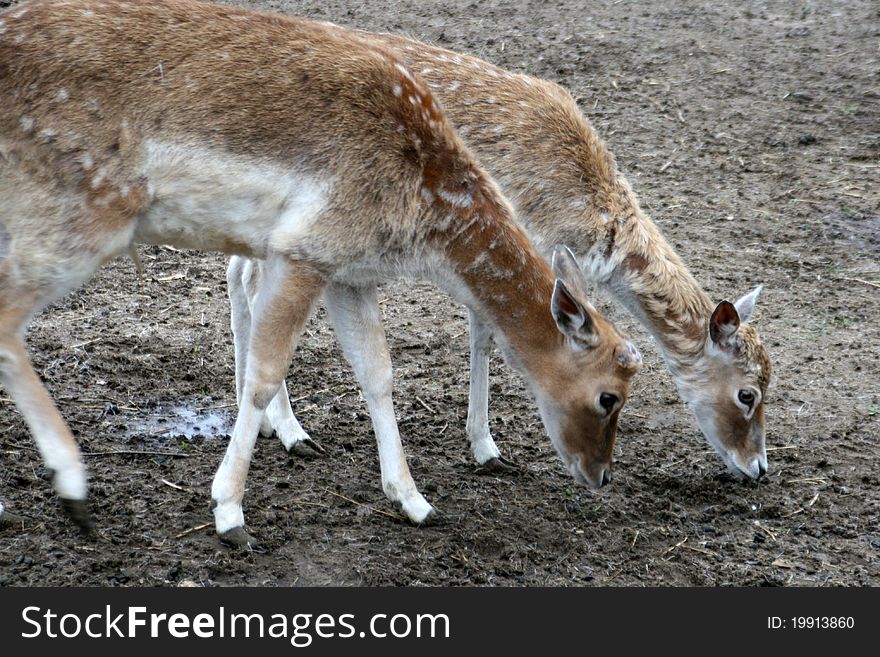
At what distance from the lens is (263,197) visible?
5.12 m

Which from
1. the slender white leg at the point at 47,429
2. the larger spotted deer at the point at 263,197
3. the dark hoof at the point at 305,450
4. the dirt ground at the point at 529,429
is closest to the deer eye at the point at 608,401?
the larger spotted deer at the point at 263,197

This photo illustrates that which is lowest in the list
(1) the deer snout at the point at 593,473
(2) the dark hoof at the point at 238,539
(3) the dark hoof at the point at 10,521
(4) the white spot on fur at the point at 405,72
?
(3) the dark hoof at the point at 10,521

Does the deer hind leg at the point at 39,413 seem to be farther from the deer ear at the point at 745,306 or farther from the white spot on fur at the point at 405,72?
the deer ear at the point at 745,306

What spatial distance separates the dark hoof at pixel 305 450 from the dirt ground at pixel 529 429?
0.18 feet

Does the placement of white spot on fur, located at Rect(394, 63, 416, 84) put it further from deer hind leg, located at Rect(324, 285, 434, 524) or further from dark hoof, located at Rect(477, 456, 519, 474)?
dark hoof, located at Rect(477, 456, 519, 474)

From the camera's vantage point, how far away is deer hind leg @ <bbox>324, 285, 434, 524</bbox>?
5.69 m

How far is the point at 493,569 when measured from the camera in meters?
5.38

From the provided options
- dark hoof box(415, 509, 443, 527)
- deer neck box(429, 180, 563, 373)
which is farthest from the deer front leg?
deer neck box(429, 180, 563, 373)

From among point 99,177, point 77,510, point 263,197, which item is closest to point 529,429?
point 263,197

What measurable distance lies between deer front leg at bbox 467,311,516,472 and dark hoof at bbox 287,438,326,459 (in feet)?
2.74

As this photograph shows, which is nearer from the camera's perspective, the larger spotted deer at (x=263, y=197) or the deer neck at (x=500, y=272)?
the larger spotted deer at (x=263, y=197)

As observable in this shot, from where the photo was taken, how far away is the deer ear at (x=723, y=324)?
6125mm

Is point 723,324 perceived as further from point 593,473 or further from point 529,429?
point 529,429

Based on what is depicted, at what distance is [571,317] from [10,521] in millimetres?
2659
